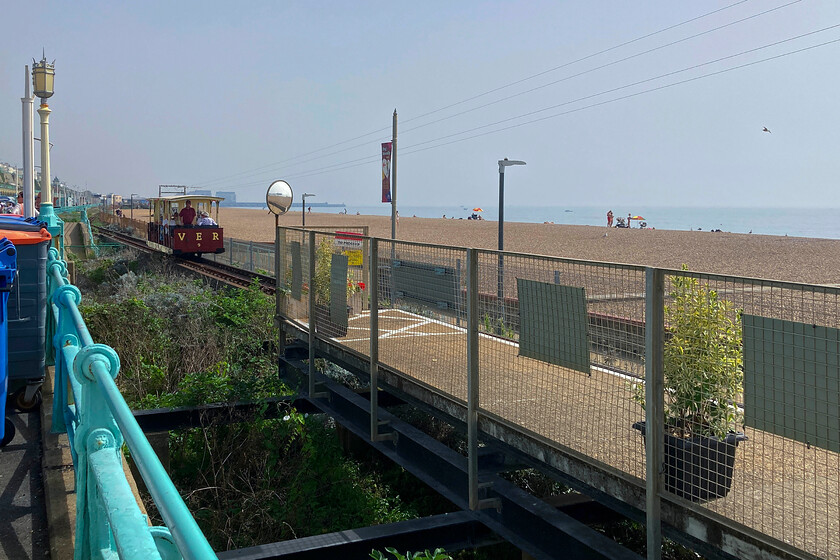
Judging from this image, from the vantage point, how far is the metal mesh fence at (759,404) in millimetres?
3227

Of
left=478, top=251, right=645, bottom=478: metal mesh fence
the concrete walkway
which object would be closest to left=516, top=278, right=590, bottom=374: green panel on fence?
left=478, top=251, right=645, bottom=478: metal mesh fence

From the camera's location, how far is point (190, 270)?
2534 cm

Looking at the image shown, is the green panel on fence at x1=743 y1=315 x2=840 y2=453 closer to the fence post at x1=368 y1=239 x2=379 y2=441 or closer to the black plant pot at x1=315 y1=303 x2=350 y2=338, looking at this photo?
the fence post at x1=368 y1=239 x2=379 y2=441

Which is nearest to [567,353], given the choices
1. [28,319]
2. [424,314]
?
[424,314]

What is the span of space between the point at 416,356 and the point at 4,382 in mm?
3127

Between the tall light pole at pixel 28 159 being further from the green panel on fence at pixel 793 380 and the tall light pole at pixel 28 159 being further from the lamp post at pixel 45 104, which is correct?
the green panel on fence at pixel 793 380

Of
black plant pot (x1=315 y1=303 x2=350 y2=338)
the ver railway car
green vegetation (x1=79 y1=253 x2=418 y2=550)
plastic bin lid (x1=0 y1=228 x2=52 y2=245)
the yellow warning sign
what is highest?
the ver railway car

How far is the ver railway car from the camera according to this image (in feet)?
96.5

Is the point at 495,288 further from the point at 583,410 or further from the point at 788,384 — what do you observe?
the point at 788,384

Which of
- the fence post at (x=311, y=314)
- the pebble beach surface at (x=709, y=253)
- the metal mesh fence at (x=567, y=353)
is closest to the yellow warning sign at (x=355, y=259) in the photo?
the fence post at (x=311, y=314)

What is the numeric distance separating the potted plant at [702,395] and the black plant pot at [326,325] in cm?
444

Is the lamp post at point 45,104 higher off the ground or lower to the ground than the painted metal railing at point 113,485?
higher

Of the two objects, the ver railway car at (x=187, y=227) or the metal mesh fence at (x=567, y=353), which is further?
the ver railway car at (x=187, y=227)

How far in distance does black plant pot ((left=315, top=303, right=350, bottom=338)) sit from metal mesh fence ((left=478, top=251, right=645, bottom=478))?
2.85 metres
